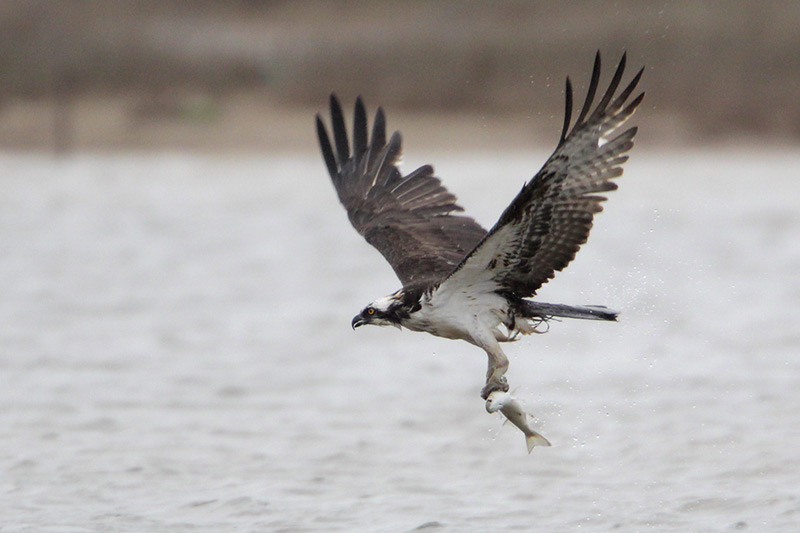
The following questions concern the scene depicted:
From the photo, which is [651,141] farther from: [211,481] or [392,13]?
[211,481]

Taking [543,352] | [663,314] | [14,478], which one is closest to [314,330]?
[543,352]

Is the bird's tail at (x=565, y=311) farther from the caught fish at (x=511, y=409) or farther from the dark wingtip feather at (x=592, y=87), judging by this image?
the dark wingtip feather at (x=592, y=87)

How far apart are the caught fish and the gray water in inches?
48.8

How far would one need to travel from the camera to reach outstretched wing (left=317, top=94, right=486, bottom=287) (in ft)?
27.8

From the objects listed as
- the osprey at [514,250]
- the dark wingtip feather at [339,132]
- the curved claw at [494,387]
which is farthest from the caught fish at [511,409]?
the dark wingtip feather at [339,132]

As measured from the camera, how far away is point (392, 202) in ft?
29.9

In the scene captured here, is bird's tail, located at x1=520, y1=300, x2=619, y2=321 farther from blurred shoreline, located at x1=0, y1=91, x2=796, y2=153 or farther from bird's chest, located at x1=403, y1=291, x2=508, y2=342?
blurred shoreline, located at x1=0, y1=91, x2=796, y2=153

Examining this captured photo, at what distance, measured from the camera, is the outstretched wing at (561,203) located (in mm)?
6551

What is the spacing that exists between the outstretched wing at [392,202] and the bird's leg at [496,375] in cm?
113

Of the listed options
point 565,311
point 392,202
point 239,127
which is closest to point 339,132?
point 392,202

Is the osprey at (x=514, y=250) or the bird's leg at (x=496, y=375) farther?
the bird's leg at (x=496, y=375)

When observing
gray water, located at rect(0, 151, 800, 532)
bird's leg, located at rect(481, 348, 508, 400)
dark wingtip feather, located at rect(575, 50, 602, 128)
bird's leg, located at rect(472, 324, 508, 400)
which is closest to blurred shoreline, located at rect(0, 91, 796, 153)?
gray water, located at rect(0, 151, 800, 532)

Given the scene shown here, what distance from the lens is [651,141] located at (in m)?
28.0

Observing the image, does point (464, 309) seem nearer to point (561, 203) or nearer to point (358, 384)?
point (561, 203)
